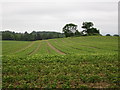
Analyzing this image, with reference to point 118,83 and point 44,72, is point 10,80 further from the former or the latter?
point 118,83

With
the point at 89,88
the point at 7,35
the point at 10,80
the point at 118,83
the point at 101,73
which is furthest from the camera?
the point at 7,35

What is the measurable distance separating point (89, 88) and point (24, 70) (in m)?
5.06

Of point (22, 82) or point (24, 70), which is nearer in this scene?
point (22, 82)

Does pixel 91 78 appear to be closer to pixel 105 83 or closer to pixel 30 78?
pixel 105 83

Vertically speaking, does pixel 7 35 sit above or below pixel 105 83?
above

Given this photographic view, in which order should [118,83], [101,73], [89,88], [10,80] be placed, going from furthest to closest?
[101,73]
[10,80]
[118,83]
[89,88]

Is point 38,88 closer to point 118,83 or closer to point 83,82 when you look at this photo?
point 83,82

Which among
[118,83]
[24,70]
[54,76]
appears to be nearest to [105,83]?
[118,83]

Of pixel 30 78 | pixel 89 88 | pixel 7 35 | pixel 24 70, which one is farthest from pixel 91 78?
pixel 7 35

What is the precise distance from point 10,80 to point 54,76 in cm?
279

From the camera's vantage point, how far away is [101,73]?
8.88 meters

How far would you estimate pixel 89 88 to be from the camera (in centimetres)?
677

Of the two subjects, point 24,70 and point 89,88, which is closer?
point 89,88

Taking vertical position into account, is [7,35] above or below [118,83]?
above
